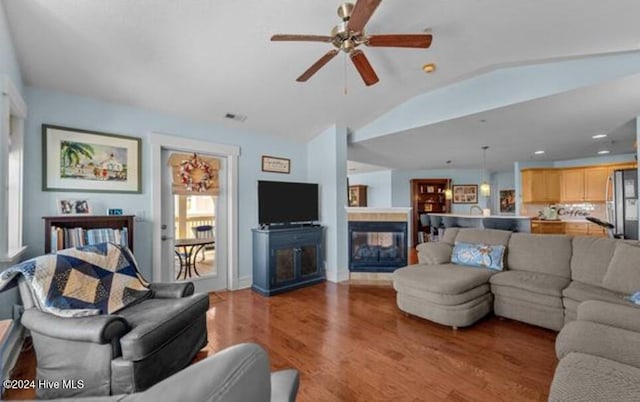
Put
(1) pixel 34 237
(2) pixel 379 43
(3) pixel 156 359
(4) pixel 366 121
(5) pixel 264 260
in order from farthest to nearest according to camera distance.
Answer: (4) pixel 366 121, (5) pixel 264 260, (1) pixel 34 237, (2) pixel 379 43, (3) pixel 156 359

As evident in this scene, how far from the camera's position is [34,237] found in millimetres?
2711

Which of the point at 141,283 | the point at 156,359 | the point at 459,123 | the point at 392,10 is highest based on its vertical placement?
the point at 392,10

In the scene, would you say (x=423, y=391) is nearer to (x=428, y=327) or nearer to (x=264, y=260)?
(x=428, y=327)

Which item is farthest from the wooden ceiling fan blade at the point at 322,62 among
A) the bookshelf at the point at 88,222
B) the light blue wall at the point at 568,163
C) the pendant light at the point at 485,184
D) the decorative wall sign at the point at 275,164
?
the light blue wall at the point at 568,163

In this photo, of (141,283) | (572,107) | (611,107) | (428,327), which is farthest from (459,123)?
(141,283)

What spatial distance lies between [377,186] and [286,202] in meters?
5.79

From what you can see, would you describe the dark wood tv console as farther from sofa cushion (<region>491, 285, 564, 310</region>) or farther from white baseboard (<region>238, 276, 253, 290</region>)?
sofa cushion (<region>491, 285, 564, 310</region>)

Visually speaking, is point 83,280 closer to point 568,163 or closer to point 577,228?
point 577,228

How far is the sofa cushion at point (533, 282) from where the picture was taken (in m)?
2.67

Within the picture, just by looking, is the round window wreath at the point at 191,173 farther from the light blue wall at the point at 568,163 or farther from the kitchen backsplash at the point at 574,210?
the kitchen backsplash at the point at 574,210

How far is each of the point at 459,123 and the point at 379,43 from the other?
8.22 ft

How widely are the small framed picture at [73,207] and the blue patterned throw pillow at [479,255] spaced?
412cm

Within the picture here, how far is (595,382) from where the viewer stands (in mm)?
1228

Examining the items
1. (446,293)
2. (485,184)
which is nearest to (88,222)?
(446,293)
